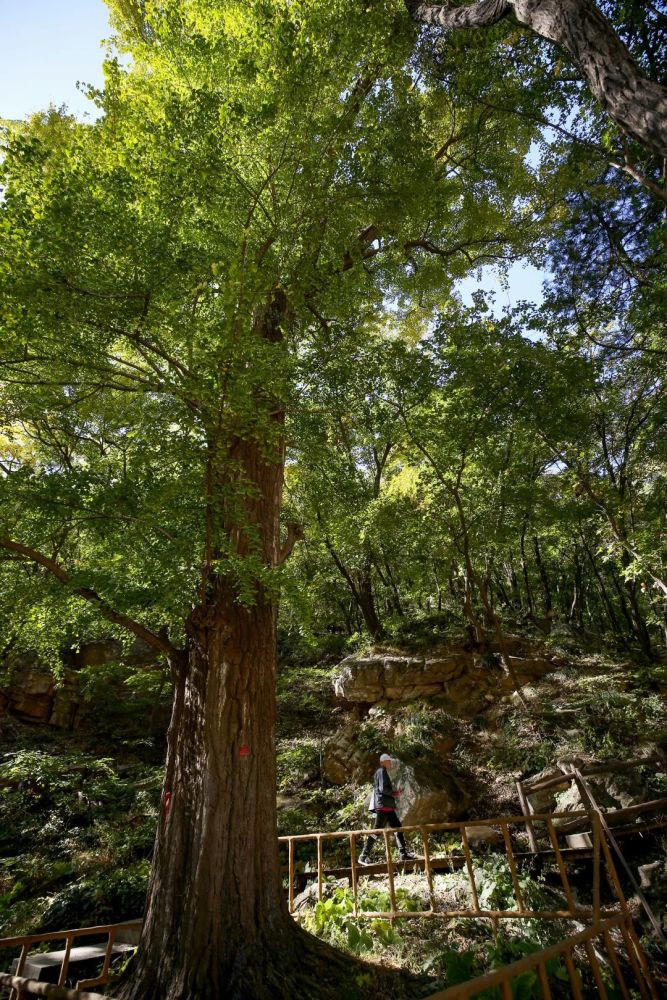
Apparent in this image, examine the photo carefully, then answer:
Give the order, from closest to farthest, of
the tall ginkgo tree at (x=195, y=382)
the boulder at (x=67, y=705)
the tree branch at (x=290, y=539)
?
the tall ginkgo tree at (x=195, y=382), the tree branch at (x=290, y=539), the boulder at (x=67, y=705)

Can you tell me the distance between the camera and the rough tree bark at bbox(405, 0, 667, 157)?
128 inches

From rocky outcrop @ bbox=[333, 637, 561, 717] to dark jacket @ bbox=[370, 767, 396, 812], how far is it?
18.0 ft

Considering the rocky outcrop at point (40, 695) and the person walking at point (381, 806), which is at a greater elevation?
the rocky outcrop at point (40, 695)

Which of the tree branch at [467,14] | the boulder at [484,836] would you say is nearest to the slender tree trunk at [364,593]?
the boulder at [484,836]

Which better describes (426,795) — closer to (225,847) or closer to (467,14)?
(225,847)

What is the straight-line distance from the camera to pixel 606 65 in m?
3.60

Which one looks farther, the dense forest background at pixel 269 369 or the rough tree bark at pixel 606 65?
the dense forest background at pixel 269 369

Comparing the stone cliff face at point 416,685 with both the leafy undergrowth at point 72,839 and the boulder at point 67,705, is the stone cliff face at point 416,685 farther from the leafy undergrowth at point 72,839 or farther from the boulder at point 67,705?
the boulder at point 67,705

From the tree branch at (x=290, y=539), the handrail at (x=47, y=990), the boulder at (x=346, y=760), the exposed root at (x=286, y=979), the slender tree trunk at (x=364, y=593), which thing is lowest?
the exposed root at (x=286, y=979)

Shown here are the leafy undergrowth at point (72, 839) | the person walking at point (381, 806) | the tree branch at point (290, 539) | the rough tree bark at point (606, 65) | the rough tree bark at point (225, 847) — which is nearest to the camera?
the rough tree bark at point (606, 65)

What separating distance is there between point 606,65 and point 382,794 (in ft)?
29.2

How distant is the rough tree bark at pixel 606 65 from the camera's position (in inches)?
128

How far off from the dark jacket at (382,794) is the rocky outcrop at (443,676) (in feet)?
18.0

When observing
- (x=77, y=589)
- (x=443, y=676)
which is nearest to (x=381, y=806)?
(x=77, y=589)
